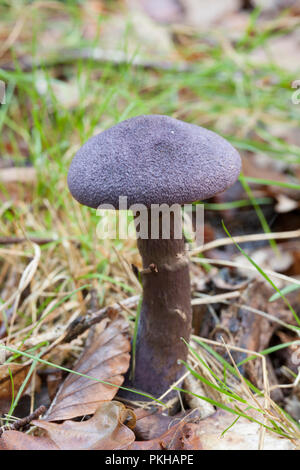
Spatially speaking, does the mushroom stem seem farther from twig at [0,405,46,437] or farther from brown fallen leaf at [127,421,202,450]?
twig at [0,405,46,437]

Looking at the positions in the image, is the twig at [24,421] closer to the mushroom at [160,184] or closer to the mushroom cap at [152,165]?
the mushroom at [160,184]

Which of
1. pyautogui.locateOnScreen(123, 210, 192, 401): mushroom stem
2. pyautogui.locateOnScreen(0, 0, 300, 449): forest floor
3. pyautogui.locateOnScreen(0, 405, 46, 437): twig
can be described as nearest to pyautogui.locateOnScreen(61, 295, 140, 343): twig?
pyautogui.locateOnScreen(0, 0, 300, 449): forest floor

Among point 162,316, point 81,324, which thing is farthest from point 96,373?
point 162,316

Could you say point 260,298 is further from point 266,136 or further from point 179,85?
point 179,85

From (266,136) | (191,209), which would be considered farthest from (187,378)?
(266,136)

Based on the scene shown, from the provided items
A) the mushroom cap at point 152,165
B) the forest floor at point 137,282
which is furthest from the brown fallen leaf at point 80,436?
the mushroom cap at point 152,165
